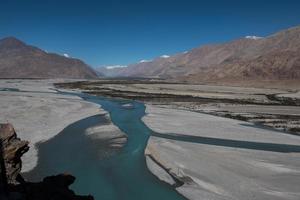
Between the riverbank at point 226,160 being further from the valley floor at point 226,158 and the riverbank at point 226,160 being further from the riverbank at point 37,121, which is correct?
the riverbank at point 37,121

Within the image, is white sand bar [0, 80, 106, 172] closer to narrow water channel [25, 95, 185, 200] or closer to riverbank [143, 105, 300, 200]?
narrow water channel [25, 95, 185, 200]

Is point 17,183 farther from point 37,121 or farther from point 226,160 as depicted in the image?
point 37,121

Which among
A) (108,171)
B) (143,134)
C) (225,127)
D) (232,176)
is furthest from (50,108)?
(232,176)

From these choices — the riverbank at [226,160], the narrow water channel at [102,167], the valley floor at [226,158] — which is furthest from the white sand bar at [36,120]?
the riverbank at [226,160]

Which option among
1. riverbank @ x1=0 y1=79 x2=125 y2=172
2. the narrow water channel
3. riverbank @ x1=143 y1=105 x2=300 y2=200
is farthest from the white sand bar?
riverbank @ x1=143 y1=105 x2=300 y2=200

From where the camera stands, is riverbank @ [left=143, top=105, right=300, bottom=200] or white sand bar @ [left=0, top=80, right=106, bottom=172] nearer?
riverbank @ [left=143, top=105, right=300, bottom=200]

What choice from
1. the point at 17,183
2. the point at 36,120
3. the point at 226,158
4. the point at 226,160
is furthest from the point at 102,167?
the point at 36,120
